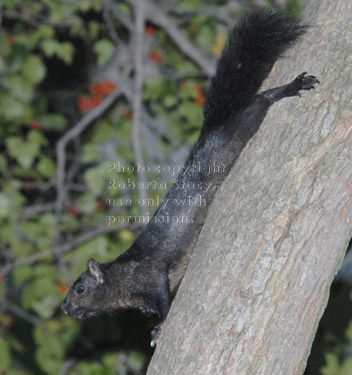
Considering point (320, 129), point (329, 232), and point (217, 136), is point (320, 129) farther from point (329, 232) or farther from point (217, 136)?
point (217, 136)

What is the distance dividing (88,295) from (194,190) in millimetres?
720

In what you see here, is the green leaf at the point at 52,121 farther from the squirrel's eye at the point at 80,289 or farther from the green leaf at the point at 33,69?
the squirrel's eye at the point at 80,289

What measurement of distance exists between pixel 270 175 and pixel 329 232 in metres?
0.28

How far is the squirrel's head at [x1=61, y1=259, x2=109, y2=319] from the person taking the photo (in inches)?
112

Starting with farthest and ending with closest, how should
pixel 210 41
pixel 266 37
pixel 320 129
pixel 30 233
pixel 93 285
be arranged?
pixel 210 41 → pixel 30 233 → pixel 93 285 → pixel 266 37 → pixel 320 129

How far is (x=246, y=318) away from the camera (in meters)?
1.95

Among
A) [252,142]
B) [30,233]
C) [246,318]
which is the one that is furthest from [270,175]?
[30,233]

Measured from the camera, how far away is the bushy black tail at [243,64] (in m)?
2.64

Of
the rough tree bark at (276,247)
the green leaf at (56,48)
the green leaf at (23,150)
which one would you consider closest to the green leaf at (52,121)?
the green leaf at (23,150)

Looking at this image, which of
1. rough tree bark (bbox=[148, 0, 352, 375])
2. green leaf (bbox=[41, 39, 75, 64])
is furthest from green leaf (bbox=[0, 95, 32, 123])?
rough tree bark (bbox=[148, 0, 352, 375])

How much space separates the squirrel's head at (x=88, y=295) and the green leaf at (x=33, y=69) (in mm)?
1851

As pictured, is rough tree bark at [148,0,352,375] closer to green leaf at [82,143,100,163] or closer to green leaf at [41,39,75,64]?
green leaf at [82,143,100,163]

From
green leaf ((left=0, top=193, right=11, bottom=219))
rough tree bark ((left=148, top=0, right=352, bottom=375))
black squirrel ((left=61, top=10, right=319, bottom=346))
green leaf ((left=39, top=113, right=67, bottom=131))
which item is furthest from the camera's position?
green leaf ((left=39, top=113, right=67, bottom=131))

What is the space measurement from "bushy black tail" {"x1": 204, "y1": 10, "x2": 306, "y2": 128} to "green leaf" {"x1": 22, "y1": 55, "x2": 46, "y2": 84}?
183 cm
